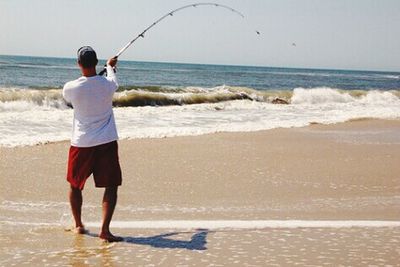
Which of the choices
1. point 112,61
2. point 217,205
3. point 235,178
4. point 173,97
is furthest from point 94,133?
point 173,97

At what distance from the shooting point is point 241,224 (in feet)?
14.9

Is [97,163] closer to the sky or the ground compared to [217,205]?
closer to the sky

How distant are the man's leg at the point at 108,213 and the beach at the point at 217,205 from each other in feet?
0.25

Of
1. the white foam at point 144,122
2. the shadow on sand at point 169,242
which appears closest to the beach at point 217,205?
the shadow on sand at point 169,242

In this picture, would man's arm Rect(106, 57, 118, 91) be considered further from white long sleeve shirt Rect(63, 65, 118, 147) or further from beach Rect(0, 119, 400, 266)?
beach Rect(0, 119, 400, 266)

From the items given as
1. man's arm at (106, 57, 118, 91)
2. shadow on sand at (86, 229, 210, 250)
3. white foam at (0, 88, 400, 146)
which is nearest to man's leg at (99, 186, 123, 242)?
shadow on sand at (86, 229, 210, 250)

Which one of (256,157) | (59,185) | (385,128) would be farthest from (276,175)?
(385,128)

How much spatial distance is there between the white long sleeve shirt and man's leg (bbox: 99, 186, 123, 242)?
1.31 feet

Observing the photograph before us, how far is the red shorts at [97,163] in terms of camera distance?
4.05m

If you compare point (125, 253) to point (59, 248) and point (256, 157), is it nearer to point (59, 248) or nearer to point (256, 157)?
point (59, 248)

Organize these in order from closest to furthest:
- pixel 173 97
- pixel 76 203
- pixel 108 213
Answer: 1. pixel 108 213
2. pixel 76 203
3. pixel 173 97

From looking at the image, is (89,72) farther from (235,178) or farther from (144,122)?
(144,122)

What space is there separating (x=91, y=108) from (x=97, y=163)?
42cm

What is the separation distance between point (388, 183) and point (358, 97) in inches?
902
